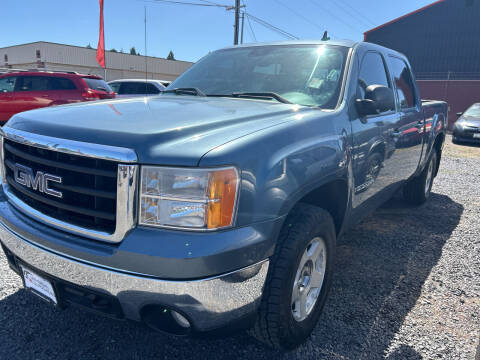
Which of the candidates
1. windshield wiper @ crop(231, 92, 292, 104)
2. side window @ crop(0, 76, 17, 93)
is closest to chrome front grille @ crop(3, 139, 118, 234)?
windshield wiper @ crop(231, 92, 292, 104)

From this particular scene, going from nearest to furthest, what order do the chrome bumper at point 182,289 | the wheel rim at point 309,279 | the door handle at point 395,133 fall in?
the chrome bumper at point 182,289 < the wheel rim at point 309,279 < the door handle at point 395,133

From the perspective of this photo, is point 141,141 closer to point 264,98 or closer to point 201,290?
point 201,290

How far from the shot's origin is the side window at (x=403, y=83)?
3801mm

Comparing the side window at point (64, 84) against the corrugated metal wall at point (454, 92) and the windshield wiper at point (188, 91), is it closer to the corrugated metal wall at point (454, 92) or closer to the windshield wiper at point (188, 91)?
the windshield wiper at point (188, 91)

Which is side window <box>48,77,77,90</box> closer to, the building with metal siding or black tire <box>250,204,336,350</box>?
black tire <box>250,204,336,350</box>

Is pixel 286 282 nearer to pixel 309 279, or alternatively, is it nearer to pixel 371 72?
pixel 309 279

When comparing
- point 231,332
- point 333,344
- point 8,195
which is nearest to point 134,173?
point 231,332

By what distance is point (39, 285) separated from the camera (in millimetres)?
1983

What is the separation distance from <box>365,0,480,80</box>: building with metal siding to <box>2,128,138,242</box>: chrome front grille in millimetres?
27875

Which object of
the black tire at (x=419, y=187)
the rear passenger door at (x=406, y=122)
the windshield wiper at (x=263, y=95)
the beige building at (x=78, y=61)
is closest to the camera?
the windshield wiper at (x=263, y=95)

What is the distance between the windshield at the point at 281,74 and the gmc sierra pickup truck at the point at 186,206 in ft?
0.21

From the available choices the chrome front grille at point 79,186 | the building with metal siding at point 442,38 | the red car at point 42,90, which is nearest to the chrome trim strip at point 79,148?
the chrome front grille at point 79,186

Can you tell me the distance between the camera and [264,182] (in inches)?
67.4

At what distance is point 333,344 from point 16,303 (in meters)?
2.06
